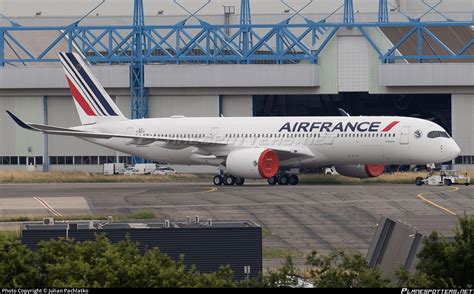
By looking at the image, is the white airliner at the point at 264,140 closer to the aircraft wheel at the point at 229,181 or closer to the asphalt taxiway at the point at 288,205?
the aircraft wheel at the point at 229,181

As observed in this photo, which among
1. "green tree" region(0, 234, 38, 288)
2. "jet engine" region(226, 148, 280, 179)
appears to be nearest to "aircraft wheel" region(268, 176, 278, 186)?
"jet engine" region(226, 148, 280, 179)

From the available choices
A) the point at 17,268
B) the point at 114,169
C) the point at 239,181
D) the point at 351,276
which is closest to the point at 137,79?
the point at 114,169

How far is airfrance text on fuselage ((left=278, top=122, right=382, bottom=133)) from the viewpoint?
7006cm

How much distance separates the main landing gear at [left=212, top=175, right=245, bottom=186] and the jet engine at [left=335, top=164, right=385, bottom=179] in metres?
5.97

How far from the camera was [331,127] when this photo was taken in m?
71.1

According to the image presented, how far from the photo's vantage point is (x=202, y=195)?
64562 mm

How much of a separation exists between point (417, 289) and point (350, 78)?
2776 inches

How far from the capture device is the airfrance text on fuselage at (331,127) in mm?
70062

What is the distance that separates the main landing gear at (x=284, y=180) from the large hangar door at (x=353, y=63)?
19.3m

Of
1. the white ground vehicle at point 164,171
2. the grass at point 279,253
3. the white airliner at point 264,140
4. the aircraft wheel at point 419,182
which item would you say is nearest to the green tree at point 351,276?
the grass at point 279,253

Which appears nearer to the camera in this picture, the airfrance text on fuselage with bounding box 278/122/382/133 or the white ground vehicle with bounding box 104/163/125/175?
the airfrance text on fuselage with bounding box 278/122/382/133

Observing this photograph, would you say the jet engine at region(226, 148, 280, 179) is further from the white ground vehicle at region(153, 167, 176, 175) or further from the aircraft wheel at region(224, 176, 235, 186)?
the white ground vehicle at region(153, 167, 176, 175)

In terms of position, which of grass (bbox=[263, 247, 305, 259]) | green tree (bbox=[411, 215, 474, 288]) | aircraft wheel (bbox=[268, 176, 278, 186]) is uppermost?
green tree (bbox=[411, 215, 474, 288])

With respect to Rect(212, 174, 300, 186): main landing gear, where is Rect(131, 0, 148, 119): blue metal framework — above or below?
above
